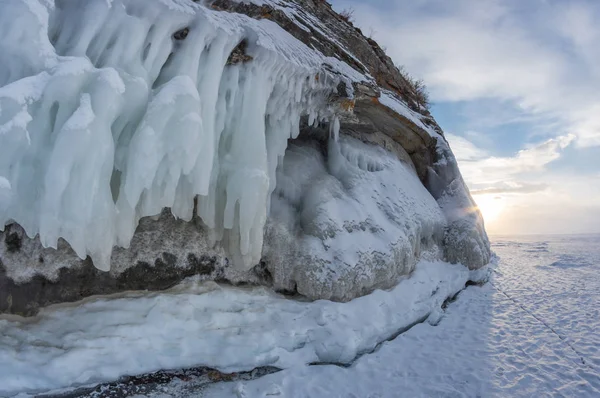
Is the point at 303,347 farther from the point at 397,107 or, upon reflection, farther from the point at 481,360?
the point at 397,107

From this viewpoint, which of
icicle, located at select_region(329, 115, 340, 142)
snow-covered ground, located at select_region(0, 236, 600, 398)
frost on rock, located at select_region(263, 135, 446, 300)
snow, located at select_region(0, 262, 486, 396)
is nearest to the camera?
snow, located at select_region(0, 262, 486, 396)

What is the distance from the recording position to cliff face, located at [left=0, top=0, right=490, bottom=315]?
12.1 feet

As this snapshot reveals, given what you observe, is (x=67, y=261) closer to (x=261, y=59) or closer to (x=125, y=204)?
(x=125, y=204)

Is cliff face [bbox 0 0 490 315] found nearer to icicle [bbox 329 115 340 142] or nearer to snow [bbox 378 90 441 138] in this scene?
icicle [bbox 329 115 340 142]

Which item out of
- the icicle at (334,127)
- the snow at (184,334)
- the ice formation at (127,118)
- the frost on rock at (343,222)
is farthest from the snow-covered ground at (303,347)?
the icicle at (334,127)

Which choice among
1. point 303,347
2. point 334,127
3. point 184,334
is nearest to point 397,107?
point 334,127

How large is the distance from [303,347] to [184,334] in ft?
5.58

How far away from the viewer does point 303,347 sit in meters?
5.29

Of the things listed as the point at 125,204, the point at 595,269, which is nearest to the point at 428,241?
the point at 125,204

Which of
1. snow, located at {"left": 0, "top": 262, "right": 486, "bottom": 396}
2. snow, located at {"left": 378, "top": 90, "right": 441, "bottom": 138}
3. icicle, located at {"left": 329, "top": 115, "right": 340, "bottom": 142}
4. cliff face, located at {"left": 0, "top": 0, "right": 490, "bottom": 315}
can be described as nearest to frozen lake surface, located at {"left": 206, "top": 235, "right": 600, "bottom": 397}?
snow, located at {"left": 0, "top": 262, "right": 486, "bottom": 396}

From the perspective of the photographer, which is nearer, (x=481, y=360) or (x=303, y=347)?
(x=303, y=347)

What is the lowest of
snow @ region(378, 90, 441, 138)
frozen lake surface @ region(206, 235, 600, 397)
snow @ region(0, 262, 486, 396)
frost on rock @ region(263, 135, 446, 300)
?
frozen lake surface @ region(206, 235, 600, 397)

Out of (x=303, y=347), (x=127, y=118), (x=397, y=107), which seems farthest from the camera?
(x=397, y=107)

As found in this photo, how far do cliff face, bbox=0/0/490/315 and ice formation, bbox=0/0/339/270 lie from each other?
17 millimetres
